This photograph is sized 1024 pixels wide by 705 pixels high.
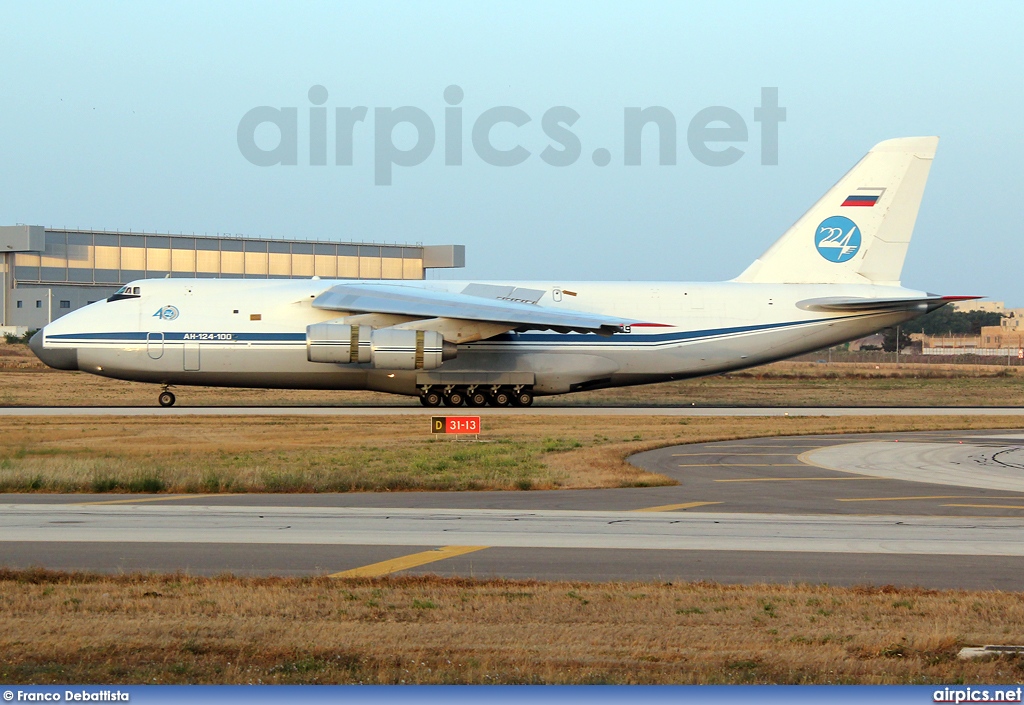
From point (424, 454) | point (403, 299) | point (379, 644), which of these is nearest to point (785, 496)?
point (424, 454)

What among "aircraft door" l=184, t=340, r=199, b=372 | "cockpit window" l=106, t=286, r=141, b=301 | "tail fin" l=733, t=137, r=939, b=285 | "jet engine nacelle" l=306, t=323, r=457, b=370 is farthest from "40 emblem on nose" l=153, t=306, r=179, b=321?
"tail fin" l=733, t=137, r=939, b=285

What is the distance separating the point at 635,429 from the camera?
30094 mm

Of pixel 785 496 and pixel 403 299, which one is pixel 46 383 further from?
pixel 785 496

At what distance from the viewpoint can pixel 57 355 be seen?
36.1m

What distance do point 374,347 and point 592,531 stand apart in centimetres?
2097

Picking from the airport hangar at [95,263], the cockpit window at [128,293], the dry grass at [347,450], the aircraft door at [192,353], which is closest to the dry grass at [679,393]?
the aircraft door at [192,353]

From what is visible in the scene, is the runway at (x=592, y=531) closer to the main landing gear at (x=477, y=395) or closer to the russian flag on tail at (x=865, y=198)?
the main landing gear at (x=477, y=395)

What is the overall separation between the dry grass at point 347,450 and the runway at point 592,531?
99 cm

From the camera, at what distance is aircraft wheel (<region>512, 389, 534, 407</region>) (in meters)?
36.9

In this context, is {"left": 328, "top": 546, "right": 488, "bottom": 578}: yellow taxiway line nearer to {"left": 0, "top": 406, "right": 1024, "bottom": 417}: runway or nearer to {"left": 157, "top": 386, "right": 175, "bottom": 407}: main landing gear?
{"left": 0, "top": 406, "right": 1024, "bottom": 417}: runway

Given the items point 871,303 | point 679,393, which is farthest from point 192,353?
point 679,393

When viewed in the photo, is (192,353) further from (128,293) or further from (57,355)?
(57,355)

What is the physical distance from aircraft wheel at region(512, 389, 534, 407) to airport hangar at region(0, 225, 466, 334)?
47381mm

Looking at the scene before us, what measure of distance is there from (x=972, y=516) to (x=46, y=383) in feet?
148
